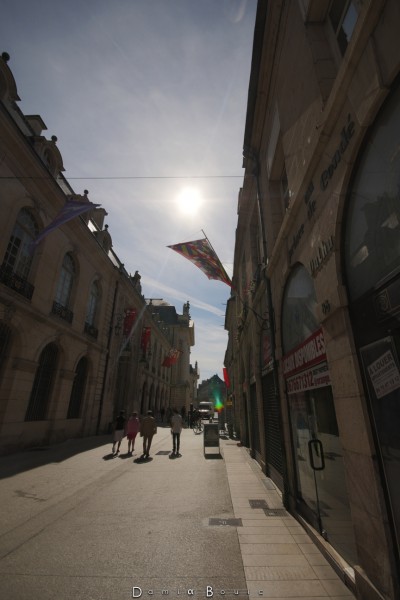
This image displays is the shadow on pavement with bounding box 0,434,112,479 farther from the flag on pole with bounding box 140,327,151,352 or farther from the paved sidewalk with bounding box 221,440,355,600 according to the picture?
the flag on pole with bounding box 140,327,151,352

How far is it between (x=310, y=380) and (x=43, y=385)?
13081mm

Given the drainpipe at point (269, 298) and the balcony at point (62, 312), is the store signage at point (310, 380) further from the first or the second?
the balcony at point (62, 312)

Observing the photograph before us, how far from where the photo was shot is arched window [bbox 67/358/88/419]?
620 inches

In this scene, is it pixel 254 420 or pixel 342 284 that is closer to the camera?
pixel 342 284

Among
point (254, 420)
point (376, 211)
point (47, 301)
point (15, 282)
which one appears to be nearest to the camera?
point (376, 211)

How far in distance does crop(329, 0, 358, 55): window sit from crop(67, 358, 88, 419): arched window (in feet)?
55.5

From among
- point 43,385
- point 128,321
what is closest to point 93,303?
point 128,321

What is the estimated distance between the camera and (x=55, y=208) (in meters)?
13.6

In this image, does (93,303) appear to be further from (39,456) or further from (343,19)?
(343,19)

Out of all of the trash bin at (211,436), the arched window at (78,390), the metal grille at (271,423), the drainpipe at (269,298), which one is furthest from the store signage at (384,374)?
the arched window at (78,390)

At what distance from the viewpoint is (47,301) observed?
43.5ft

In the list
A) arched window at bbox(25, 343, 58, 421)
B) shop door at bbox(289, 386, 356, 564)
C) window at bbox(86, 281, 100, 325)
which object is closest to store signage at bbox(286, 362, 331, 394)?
shop door at bbox(289, 386, 356, 564)

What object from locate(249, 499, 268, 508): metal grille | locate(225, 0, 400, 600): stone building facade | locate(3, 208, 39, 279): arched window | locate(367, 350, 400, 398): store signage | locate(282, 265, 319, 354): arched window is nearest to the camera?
locate(367, 350, 400, 398): store signage

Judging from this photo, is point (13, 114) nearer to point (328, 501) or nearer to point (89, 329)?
point (89, 329)
